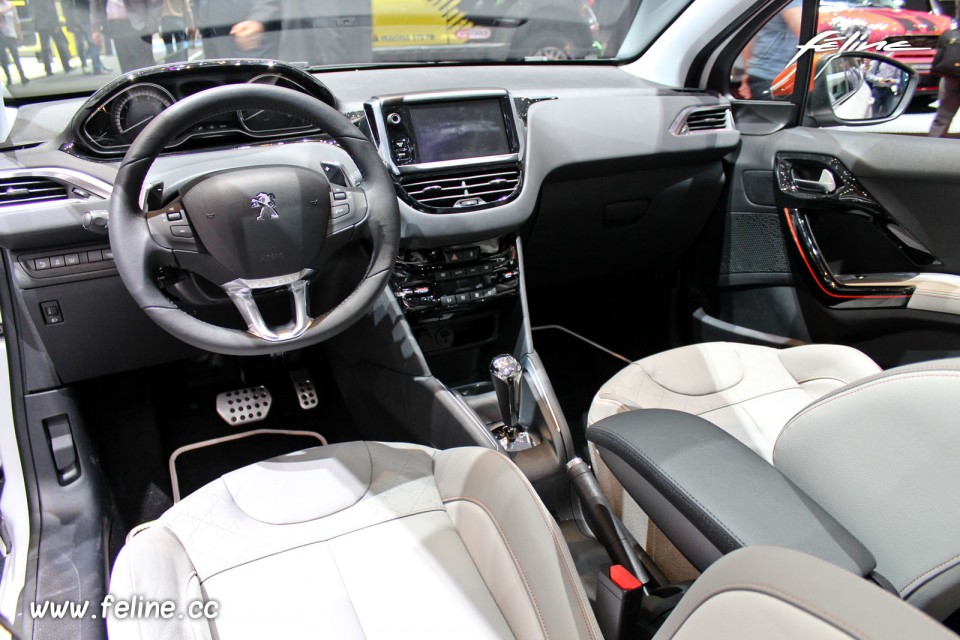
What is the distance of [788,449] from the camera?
3.28 feet

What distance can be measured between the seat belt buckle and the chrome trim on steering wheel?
2.27ft

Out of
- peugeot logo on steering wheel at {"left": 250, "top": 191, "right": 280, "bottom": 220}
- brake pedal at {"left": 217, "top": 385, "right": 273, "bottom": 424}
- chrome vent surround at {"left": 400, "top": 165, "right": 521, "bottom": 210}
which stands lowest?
brake pedal at {"left": 217, "top": 385, "right": 273, "bottom": 424}

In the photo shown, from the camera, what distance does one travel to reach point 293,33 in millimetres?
2820

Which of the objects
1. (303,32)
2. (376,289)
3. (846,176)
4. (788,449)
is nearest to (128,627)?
(376,289)

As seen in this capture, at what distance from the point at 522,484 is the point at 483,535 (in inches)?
4.4

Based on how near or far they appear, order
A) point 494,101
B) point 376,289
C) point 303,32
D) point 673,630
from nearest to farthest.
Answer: point 673,630
point 376,289
point 494,101
point 303,32

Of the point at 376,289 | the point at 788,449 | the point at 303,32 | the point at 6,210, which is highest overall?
the point at 303,32

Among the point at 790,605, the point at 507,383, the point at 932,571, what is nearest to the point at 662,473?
the point at 932,571

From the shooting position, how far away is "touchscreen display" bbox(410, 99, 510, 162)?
5.57 feet

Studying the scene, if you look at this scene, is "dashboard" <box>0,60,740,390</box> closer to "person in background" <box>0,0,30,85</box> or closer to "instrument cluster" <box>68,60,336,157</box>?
"instrument cluster" <box>68,60,336,157</box>

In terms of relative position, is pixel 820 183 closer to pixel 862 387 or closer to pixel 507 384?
pixel 507 384

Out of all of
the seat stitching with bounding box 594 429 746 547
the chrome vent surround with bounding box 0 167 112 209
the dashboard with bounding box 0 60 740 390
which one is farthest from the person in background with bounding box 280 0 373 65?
the seat stitching with bounding box 594 429 746 547

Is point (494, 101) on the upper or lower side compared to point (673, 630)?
upper

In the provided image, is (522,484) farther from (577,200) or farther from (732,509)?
(577,200)
